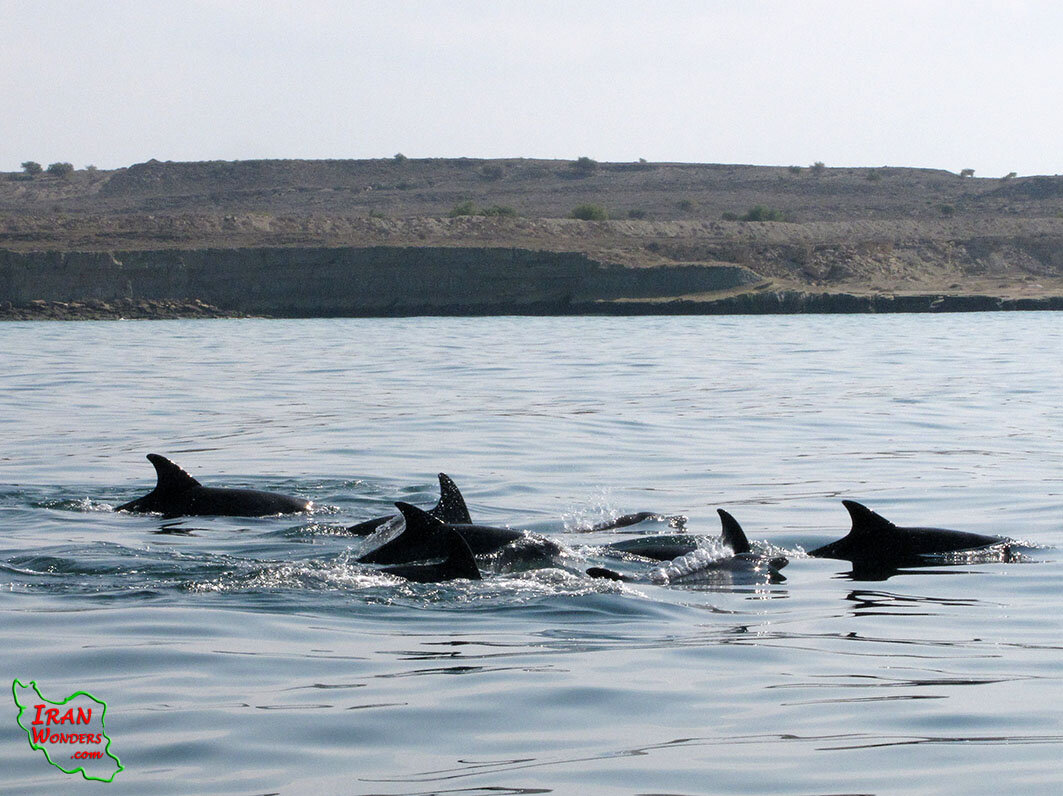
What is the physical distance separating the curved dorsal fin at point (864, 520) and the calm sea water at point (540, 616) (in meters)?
0.33

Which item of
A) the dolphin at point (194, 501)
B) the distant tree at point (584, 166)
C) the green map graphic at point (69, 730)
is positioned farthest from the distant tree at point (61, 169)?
the green map graphic at point (69, 730)

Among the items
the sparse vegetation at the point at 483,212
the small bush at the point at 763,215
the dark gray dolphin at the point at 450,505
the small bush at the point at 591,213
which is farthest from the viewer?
the small bush at the point at 763,215

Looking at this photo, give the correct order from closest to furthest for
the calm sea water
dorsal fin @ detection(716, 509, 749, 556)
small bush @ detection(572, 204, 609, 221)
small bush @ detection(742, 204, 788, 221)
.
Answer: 1. the calm sea water
2. dorsal fin @ detection(716, 509, 749, 556)
3. small bush @ detection(572, 204, 609, 221)
4. small bush @ detection(742, 204, 788, 221)

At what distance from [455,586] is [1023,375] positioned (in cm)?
2257

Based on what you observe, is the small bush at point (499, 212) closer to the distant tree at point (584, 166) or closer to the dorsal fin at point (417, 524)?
→ the distant tree at point (584, 166)

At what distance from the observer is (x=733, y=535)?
1014 centimetres

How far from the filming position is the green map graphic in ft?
18.4

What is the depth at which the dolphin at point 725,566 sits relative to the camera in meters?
9.59

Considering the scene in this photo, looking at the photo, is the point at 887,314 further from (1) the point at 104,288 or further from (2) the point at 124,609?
(2) the point at 124,609

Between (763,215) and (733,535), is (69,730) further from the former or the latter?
(763,215)

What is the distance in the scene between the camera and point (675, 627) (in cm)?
826

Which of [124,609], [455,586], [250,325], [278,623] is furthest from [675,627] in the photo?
[250,325]

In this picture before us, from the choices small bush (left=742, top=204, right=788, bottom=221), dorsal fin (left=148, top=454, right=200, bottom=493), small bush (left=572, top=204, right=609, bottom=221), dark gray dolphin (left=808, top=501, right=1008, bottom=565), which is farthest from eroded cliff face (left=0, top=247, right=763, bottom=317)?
dark gray dolphin (left=808, top=501, right=1008, bottom=565)

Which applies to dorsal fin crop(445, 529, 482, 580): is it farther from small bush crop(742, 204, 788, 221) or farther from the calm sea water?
small bush crop(742, 204, 788, 221)
